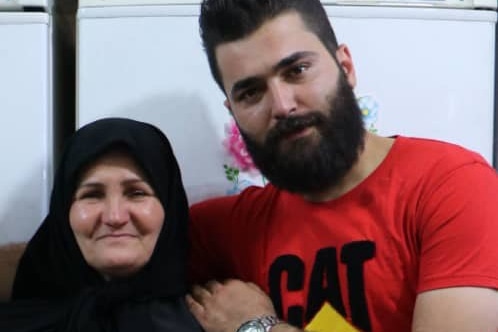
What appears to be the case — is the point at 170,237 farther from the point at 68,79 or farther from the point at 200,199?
the point at 68,79

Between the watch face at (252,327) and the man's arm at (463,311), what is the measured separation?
0.83 feet

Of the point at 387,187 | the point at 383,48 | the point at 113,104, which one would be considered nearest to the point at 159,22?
the point at 113,104

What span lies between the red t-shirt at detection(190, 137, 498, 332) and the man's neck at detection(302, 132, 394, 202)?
2 centimetres

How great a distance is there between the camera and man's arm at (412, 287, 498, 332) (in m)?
0.92

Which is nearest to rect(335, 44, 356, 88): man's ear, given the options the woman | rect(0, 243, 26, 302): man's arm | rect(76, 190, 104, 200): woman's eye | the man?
the man

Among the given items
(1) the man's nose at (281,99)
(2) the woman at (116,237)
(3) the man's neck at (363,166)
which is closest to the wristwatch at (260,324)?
(2) the woman at (116,237)

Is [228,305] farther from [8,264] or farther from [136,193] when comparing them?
[8,264]

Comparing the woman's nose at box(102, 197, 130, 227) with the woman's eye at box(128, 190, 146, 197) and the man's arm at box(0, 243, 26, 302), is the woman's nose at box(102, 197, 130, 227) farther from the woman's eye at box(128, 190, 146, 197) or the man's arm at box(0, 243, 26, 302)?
the man's arm at box(0, 243, 26, 302)

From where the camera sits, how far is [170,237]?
3.84ft

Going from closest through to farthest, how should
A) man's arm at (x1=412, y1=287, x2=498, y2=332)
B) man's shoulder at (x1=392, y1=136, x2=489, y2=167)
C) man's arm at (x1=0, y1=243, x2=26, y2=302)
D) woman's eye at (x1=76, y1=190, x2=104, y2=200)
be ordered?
man's arm at (x1=412, y1=287, x2=498, y2=332) → man's shoulder at (x1=392, y1=136, x2=489, y2=167) → woman's eye at (x1=76, y1=190, x2=104, y2=200) → man's arm at (x1=0, y1=243, x2=26, y2=302)

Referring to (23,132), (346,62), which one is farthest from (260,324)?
(23,132)

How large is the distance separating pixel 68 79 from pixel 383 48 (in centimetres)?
65

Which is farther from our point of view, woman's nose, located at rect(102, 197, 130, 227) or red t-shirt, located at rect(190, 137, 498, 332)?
woman's nose, located at rect(102, 197, 130, 227)

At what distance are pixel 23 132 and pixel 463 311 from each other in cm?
80
